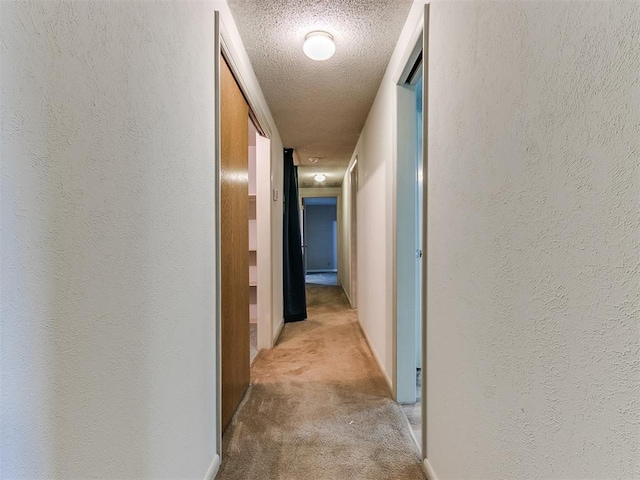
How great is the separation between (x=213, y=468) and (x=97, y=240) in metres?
1.19

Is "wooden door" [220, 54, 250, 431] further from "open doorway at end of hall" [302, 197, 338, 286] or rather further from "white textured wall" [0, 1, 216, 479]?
"open doorway at end of hall" [302, 197, 338, 286]

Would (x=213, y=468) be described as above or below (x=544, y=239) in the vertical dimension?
below

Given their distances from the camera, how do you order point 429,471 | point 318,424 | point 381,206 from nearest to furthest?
1. point 429,471
2. point 318,424
3. point 381,206

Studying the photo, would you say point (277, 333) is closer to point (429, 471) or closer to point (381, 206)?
point (381, 206)

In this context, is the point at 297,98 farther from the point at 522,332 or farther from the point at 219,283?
the point at 522,332

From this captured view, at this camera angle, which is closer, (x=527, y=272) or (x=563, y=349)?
(x=563, y=349)

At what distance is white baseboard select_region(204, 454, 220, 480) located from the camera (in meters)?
1.27

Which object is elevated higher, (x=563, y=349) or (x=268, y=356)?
(x=563, y=349)

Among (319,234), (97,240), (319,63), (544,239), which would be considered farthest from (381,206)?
(319,234)

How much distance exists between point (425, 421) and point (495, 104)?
4.22 ft

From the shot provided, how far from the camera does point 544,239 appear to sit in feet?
2.08

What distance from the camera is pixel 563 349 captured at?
0.58m

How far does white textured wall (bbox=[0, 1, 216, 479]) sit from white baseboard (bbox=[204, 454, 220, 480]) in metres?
0.21

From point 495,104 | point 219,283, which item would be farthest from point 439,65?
point 219,283
